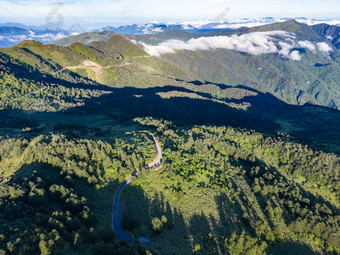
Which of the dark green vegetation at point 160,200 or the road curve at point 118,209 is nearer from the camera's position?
the dark green vegetation at point 160,200

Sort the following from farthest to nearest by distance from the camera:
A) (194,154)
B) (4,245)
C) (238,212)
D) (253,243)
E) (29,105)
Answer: (29,105) < (194,154) < (238,212) < (253,243) < (4,245)

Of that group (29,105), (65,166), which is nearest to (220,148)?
(65,166)

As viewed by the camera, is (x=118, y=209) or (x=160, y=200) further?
(x=160, y=200)

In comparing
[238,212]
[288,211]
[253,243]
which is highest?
[253,243]

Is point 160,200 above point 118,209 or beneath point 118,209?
beneath

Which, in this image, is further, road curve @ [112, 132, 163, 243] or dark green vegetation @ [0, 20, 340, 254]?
road curve @ [112, 132, 163, 243]

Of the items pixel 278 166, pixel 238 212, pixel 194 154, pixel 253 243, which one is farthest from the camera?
pixel 278 166

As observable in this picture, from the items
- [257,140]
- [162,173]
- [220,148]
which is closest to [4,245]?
[162,173]

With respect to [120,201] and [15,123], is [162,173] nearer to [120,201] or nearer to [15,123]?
[120,201]

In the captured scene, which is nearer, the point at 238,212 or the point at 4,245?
the point at 4,245

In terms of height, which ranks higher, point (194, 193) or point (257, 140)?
point (194, 193)
